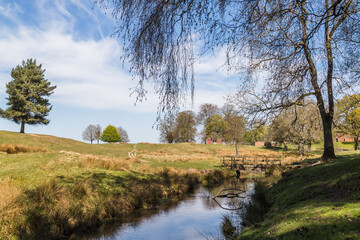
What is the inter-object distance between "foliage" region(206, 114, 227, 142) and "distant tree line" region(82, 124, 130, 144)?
3026 cm

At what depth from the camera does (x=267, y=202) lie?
32.4 ft

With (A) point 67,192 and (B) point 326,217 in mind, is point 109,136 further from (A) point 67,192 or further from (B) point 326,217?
(B) point 326,217

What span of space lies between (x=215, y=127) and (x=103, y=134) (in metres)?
36.2

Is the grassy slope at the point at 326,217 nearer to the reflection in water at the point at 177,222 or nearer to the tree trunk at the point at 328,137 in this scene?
the reflection in water at the point at 177,222

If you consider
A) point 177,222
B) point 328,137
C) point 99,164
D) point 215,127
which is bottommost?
point 177,222

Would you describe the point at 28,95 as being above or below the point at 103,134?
above

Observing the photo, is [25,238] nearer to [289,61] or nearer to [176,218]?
[176,218]

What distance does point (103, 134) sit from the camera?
79875 millimetres

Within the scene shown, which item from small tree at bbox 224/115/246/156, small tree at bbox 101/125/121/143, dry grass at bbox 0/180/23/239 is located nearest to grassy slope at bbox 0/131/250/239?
dry grass at bbox 0/180/23/239

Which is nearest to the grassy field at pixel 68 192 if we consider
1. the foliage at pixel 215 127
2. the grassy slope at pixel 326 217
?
the grassy slope at pixel 326 217

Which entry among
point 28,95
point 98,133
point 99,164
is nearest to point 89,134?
point 98,133

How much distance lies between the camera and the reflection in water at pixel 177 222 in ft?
30.4

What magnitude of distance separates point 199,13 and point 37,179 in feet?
33.1

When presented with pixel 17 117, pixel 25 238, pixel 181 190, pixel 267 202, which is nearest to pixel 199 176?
pixel 181 190
